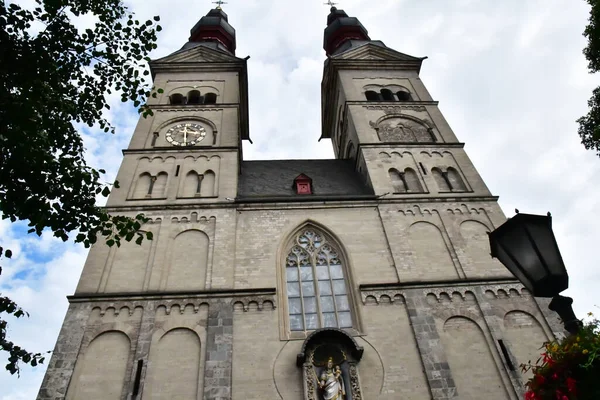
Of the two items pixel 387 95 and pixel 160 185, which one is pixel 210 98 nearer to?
pixel 160 185

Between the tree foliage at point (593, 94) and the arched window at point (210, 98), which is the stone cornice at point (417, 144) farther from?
the arched window at point (210, 98)

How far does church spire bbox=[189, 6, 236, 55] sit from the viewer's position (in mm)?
28203

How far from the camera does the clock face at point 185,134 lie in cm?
1758

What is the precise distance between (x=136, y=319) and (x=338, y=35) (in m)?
23.7

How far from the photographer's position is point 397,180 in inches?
634

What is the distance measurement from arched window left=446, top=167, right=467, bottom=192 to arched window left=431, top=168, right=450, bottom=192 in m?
0.14

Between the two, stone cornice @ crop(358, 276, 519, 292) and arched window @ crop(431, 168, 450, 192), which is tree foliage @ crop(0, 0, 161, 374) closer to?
stone cornice @ crop(358, 276, 519, 292)

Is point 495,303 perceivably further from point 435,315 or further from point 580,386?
point 580,386

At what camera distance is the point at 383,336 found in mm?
11141

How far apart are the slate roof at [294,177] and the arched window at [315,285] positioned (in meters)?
1.92

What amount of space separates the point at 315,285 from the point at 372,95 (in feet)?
39.5

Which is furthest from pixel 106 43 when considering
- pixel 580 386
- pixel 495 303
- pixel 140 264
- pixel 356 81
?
pixel 356 81

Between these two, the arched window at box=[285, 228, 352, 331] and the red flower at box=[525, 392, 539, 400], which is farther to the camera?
the arched window at box=[285, 228, 352, 331]

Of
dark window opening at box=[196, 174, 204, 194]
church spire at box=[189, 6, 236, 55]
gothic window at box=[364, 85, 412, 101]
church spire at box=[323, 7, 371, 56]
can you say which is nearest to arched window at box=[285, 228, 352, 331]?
dark window opening at box=[196, 174, 204, 194]
